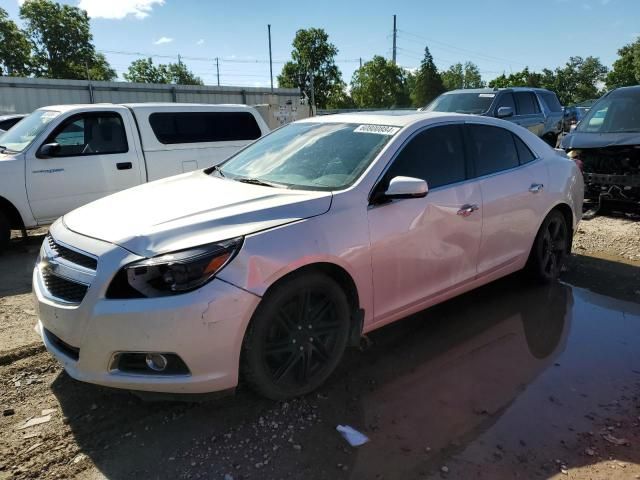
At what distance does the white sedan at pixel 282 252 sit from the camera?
8.64ft

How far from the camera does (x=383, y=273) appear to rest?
3.37 meters

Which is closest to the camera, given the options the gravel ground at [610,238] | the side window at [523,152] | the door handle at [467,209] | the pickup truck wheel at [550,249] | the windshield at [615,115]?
the door handle at [467,209]

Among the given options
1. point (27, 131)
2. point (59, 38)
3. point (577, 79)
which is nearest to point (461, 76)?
point (577, 79)

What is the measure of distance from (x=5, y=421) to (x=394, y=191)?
2706mm

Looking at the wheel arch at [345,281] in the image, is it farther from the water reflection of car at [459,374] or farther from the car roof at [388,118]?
the car roof at [388,118]

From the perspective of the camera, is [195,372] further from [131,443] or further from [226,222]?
[226,222]

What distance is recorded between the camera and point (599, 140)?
8023 mm

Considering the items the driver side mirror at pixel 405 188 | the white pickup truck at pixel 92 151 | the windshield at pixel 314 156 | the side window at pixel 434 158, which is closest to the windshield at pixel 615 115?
the side window at pixel 434 158

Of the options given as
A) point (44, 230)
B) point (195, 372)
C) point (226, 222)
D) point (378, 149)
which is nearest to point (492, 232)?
point (378, 149)

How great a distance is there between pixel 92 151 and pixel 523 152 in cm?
557

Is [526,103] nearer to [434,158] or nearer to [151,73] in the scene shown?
[434,158]

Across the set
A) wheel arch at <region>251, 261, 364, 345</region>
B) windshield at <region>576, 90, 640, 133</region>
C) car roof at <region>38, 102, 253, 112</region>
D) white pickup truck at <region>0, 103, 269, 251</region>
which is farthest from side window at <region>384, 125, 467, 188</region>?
windshield at <region>576, 90, 640, 133</region>

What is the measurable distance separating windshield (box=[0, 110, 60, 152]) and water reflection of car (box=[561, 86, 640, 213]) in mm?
7218

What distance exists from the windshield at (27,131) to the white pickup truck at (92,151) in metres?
0.02
